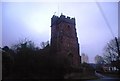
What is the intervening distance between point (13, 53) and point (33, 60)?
6.99ft

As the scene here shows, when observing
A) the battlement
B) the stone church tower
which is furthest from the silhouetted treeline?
the battlement

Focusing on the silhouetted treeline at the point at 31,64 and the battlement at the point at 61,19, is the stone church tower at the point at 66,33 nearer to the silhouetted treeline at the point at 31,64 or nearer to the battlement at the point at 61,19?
the battlement at the point at 61,19

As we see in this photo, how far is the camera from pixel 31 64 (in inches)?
745

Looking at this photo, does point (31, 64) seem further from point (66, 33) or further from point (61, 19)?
point (61, 19)

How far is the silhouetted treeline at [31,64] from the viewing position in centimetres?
1819

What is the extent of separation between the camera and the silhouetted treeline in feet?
59.7

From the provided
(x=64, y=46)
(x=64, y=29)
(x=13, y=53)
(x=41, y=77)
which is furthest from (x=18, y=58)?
(x=64, y=29)

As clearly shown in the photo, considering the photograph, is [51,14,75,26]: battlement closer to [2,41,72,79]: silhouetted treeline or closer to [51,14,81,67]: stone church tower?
[51,14,81,67]: stone church tower

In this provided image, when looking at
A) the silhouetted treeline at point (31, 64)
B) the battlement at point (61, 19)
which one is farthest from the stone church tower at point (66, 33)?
the silhouetted treeline at point (31, 64)

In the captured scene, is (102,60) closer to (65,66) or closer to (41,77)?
(65,66)

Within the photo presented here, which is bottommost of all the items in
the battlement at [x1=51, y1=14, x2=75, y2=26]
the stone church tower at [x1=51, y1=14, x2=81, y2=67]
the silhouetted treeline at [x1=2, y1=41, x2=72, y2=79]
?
the silhouetted treeline at [x1=2, y1=41, x2=72, y2=79]

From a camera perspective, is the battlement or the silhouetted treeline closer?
the silhouetted treeline

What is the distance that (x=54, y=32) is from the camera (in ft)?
141

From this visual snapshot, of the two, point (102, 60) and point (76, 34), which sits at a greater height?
point (76, 34)
